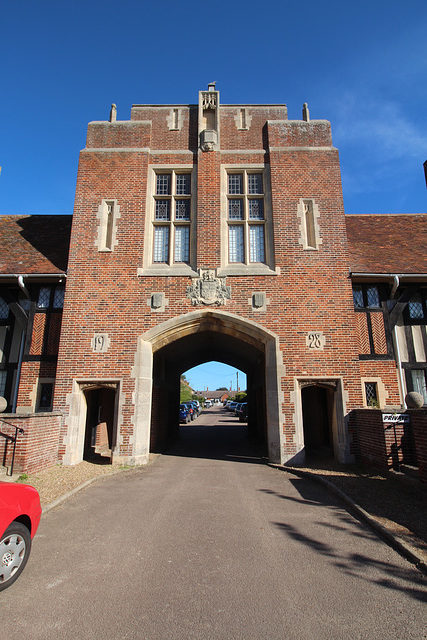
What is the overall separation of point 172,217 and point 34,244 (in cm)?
520

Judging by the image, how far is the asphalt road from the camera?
2916 mm

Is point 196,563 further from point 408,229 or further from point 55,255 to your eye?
point 408,229

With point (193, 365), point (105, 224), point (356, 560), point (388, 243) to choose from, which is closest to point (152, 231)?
point (105, 224)

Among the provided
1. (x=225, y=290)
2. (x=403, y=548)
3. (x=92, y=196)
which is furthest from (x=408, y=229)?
(x=403, y=548)

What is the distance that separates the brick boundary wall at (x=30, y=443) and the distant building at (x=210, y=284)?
20.1 inches

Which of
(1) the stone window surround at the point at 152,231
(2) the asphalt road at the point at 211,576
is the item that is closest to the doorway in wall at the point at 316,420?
(1) the stone window surround at the point at 152,231

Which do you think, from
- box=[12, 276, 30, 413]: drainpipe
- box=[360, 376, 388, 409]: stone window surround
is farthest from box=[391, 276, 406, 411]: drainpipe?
box=[12, 276, 30, 413]: drainpipe

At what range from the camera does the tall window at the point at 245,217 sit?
1189cm

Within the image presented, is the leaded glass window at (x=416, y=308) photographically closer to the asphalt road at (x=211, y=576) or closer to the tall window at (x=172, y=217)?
the tall window at (x=172, y=217)

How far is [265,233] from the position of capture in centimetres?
1205

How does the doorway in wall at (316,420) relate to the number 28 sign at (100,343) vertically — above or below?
below

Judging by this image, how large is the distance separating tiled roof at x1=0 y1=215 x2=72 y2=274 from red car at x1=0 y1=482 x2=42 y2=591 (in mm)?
8818

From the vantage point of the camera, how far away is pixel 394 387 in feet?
36.0

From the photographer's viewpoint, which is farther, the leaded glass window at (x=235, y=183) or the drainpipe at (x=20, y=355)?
the leaded glass window at (x=235, y=183)
